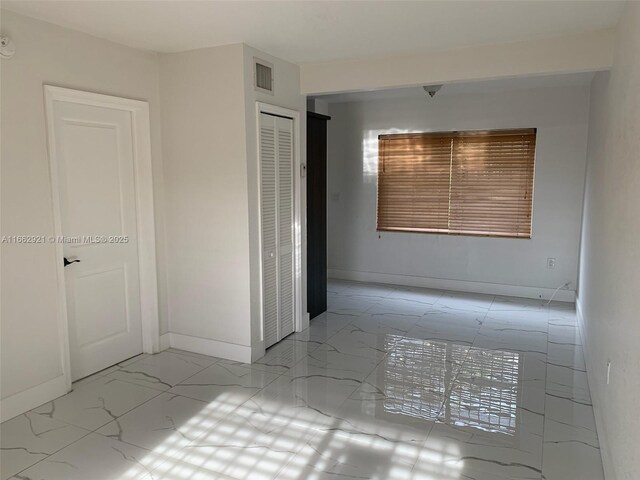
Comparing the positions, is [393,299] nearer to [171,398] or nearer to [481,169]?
[481,169]

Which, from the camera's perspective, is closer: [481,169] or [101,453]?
[101,453]

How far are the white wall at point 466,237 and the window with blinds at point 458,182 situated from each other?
11 centimetres

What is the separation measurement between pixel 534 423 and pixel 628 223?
1.41 meters

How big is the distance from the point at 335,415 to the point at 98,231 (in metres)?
2.24

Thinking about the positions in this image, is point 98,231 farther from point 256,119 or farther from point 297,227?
point 297,227

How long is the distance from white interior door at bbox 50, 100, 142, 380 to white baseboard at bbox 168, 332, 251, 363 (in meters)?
0.33

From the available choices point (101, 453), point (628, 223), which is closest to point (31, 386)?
point (101, 453)

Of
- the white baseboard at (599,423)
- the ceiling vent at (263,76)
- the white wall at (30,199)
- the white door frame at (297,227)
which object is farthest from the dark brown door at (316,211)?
the white baseboard at (599,423)

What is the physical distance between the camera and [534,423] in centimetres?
294

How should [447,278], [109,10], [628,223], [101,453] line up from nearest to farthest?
[628,223]
[101,453]
[109,10]
[447,278]

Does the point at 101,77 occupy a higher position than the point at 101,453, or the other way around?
the point at 101,77

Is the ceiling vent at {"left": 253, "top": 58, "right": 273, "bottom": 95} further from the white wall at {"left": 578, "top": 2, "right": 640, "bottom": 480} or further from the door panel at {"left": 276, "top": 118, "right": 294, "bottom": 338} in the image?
the white wall at {"left": 578, "top": 2, "right": 640, "bottom": 480}

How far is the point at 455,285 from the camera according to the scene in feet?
20.4

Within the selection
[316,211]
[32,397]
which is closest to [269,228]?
[316,211]
